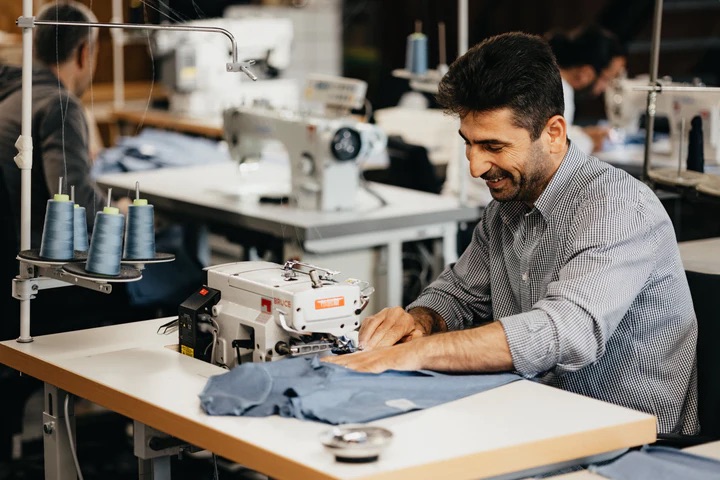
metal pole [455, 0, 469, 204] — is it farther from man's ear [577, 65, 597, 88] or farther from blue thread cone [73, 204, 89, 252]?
blue thread cone [73, 204, 89, 252]

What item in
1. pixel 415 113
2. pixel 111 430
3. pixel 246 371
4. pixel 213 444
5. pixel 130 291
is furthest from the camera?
pixel 415 113

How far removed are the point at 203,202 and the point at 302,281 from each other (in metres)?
2.19

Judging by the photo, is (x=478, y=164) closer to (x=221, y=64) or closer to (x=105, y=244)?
(x=105, y=244)

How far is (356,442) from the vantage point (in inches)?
75.9

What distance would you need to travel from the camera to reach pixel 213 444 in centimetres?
210

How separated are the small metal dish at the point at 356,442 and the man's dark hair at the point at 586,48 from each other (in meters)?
4.39

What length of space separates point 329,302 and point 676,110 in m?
2.99

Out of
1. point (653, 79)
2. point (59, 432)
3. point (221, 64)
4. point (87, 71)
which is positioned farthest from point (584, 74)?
point (59, 432)

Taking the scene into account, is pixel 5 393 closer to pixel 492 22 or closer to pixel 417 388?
pixel 417 388

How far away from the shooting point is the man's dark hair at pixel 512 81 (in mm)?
2520

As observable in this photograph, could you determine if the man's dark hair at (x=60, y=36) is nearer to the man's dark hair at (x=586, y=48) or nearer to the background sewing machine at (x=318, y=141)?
the background sewing machine at (x=318, y=141)

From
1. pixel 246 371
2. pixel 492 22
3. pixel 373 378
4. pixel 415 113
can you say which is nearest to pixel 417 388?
pixel 373 378

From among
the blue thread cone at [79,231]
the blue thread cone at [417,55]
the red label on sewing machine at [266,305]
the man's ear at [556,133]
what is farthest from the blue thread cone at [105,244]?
the blue thread cone at [417,55]

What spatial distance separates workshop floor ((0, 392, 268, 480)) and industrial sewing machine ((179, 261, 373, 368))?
4.61 feet
